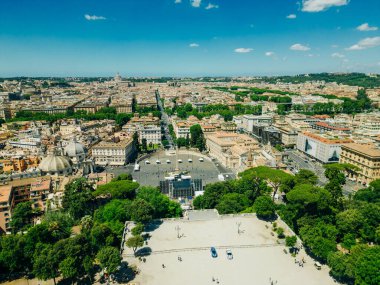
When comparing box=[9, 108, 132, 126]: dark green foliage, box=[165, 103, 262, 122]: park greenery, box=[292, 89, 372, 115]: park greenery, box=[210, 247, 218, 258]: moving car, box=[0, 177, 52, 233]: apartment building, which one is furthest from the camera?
box=[292, 89, 372, 115]: park greenery

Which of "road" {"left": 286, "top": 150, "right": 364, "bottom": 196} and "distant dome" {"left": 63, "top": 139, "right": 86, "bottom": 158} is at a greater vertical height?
"distant dome" {"left": 63, "top": 139, "right": 86, "bottom": 158}

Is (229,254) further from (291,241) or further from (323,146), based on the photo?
(323,146)

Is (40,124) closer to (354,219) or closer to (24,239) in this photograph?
(24,239)

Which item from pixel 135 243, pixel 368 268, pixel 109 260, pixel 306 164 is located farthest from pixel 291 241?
pixel 306 164

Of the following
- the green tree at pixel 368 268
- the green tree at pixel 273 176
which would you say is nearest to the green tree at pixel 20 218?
the green tree at pixel 273 176

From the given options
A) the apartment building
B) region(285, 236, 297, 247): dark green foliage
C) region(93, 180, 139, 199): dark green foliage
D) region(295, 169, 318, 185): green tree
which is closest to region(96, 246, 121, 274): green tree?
region(93, 180, 139, 199): dark green foliage

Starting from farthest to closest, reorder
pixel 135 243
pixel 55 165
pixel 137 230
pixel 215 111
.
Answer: pixel 215 111
pixel 55 165
pixel 137 230
pixel 135 243

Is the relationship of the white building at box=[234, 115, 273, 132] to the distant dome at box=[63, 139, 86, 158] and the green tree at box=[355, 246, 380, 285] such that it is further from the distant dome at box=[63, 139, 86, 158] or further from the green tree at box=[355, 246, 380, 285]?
the green tree at box=[355, 246, 380, 285]
